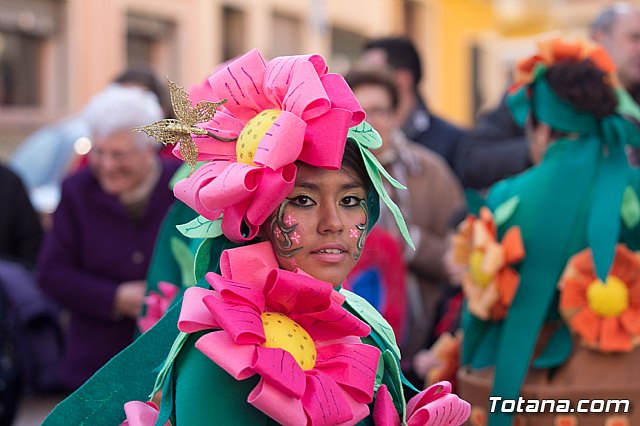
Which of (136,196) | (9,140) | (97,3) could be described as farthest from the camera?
(97,3)

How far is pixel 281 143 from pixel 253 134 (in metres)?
0.11

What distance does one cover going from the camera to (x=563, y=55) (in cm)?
467

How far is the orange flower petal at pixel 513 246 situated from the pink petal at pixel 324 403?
1.97 meters

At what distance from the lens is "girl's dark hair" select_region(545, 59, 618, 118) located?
14.6 feet

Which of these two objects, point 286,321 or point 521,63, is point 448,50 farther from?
point 286,321

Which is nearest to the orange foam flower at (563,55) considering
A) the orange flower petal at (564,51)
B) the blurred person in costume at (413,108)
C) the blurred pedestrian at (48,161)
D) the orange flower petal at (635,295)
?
the orange flower petal at (564,51)

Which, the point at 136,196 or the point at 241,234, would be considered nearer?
the point at 241,234

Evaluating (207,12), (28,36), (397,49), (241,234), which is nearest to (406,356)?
(397,49)

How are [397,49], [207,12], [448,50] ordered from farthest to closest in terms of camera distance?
[448,50], [207,12], [397,49]

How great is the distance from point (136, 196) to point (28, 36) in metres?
8.63

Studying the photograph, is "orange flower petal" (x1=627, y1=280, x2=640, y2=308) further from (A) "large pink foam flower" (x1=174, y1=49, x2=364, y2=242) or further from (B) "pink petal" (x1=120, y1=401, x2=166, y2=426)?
(B) "pink petal" (x1=120, y1=401, x2=166, y2=426)

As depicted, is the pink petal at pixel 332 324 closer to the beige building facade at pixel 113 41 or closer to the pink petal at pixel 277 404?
the pink petal at pixel 277 404

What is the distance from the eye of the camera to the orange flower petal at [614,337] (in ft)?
13.5

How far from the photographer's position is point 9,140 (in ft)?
42.0
